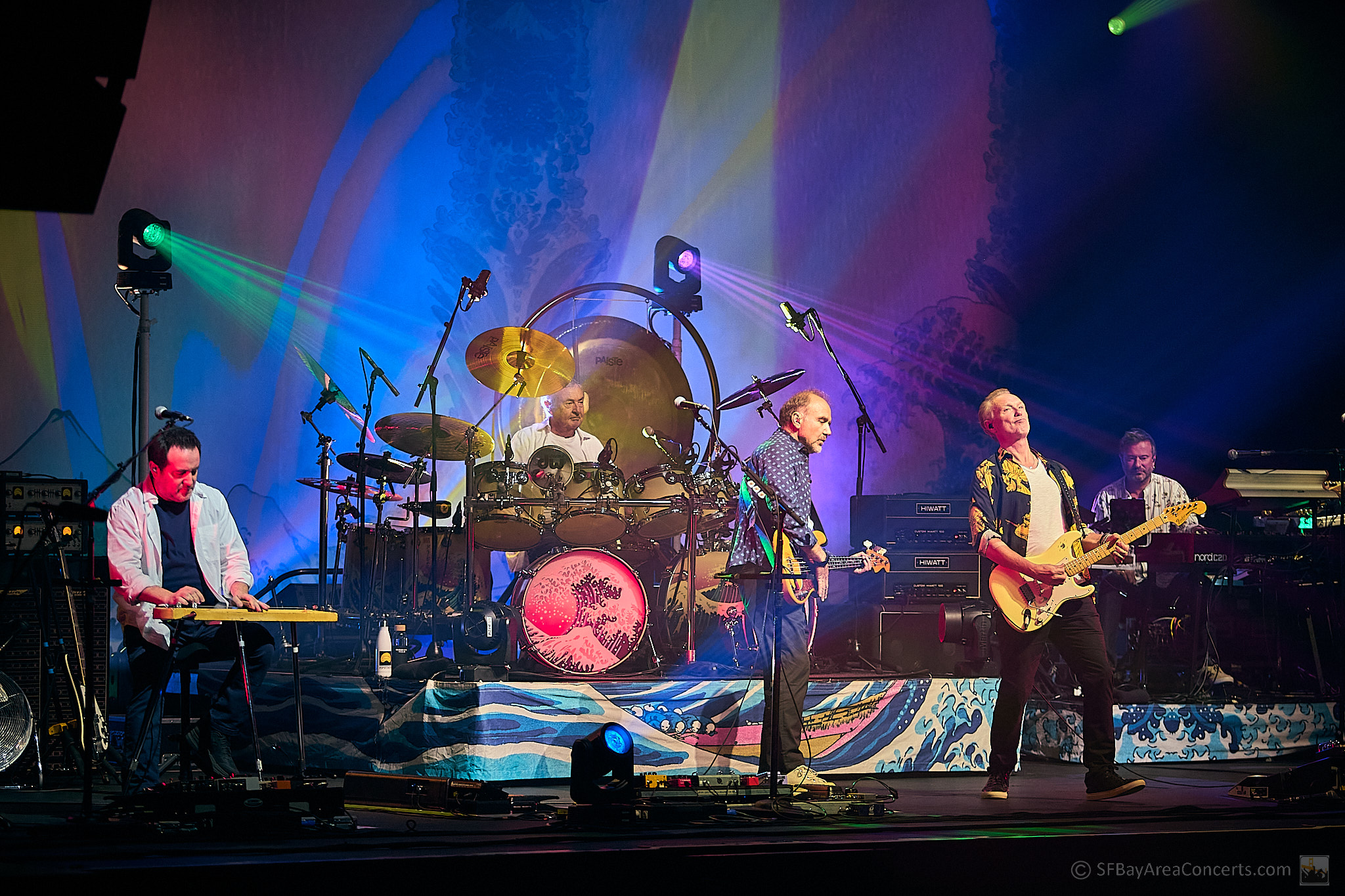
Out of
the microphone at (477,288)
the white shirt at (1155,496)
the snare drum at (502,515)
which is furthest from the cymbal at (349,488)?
the white shirt at (1155,496)

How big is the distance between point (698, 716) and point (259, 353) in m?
5.22

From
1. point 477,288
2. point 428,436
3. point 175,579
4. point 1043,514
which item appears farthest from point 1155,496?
point 175,579

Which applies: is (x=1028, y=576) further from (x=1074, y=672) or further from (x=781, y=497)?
(x=781, y=497)

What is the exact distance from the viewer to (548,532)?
6848mm

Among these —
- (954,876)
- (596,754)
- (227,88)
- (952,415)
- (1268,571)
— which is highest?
(227,88)

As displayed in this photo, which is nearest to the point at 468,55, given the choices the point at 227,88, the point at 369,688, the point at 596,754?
the point at 227,88

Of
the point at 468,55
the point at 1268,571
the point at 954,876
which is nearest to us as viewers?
the point at 954,876

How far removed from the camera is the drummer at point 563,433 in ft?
27.7

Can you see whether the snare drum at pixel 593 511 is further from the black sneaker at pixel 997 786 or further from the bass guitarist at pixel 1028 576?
the black sneaker at pixel 997 786

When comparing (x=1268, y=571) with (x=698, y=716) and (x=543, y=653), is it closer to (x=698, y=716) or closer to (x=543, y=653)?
(x=698, y=716)

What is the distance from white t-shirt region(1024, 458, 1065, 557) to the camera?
5203 millimetres

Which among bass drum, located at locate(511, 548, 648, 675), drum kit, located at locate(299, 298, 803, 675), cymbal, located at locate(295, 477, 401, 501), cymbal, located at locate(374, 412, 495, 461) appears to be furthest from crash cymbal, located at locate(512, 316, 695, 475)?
bass drum, located at locate(511, 548, 648, 675)

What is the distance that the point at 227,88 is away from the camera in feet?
30.6

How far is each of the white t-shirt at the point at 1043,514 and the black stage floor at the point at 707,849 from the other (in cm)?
119
